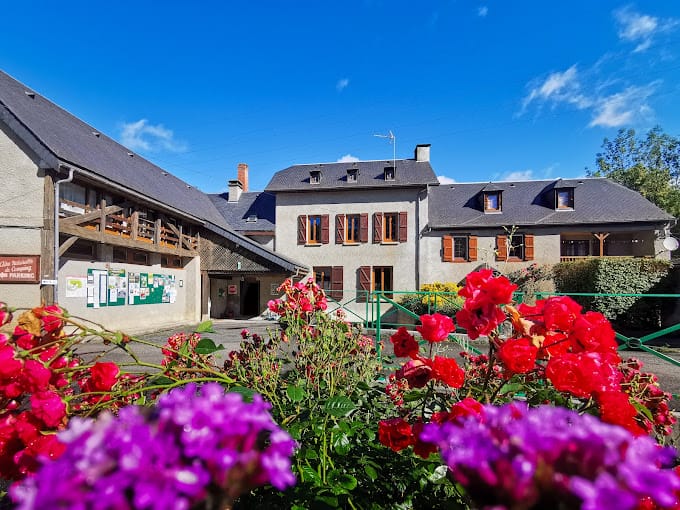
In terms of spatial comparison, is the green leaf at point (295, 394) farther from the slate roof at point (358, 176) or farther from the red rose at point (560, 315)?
the slate roof at point (358, 176)

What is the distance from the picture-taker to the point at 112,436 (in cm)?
39

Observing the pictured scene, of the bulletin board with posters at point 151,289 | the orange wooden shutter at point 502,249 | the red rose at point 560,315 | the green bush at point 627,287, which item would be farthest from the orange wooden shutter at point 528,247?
the red rose at point 560,315

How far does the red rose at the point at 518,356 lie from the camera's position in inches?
38.0

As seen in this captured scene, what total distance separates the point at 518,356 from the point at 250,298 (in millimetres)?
17110

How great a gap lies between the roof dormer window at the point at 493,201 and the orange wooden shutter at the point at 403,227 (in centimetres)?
412

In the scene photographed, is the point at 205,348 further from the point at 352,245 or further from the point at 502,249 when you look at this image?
the point at 502,249

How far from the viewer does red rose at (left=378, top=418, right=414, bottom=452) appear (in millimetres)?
1062

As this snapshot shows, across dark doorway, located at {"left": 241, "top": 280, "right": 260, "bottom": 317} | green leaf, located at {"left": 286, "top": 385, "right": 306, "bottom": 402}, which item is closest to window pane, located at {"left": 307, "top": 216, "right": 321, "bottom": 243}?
dark doorway, located at {"left": 241, "top": 280, "right": 260, "bottom": 317}

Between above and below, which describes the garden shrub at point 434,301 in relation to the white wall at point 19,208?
below

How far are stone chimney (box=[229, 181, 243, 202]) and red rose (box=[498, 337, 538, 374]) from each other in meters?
20.3

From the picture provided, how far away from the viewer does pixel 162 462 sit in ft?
1.21

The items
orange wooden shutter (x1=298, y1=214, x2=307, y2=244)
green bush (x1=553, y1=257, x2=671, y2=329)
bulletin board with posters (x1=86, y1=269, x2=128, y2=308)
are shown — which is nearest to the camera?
bulletin board with posters (x1=86, y1=269, x2=128, y2=308)

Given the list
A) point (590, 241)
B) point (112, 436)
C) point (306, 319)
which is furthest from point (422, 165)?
point (112, 436)

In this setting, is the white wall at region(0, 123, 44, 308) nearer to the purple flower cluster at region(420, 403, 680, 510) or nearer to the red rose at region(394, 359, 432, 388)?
the red rose at region(394, 359, 432, 388)
